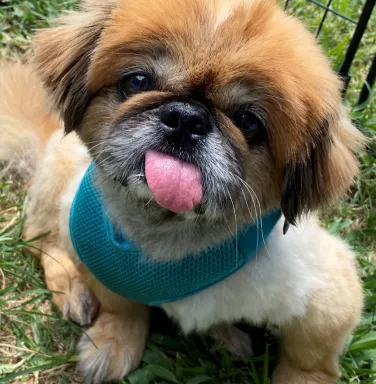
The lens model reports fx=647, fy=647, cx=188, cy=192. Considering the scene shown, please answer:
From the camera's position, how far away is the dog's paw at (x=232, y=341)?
6.74ft

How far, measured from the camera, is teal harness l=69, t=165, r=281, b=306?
1.65m

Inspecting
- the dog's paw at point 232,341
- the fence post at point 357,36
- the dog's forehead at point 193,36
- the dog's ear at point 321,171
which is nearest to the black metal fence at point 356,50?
the fence post at point 357,36

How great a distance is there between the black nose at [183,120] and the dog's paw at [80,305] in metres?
0.94

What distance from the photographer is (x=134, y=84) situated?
4.81 feet

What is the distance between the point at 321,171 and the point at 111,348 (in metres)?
0.91

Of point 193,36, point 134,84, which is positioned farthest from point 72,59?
point 193,36

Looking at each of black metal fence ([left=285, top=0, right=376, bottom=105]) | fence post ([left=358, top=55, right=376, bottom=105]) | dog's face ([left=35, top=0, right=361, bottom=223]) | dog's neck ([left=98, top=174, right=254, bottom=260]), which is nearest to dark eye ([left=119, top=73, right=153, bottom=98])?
dog's face ([left=35, top=0, right=361, bottom=223])

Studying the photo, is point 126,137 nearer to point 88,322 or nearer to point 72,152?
point 72,152

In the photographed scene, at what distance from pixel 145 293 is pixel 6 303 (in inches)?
23.3

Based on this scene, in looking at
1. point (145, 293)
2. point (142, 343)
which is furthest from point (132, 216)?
point (142, 343)

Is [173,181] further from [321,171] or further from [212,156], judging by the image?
[321,171]

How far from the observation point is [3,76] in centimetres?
235

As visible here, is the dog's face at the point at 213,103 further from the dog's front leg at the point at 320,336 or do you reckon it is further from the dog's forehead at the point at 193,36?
the dog's front leg at the point at 320,336

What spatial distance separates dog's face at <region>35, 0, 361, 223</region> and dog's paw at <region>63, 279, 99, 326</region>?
27.4 inches
